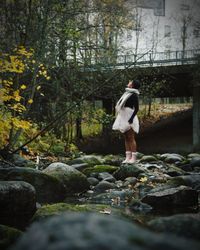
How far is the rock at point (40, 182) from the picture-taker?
22.8 feet

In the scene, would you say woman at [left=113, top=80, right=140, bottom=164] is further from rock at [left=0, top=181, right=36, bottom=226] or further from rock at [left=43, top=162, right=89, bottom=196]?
rock at [left=0, top=181, right=36, bottom=226]

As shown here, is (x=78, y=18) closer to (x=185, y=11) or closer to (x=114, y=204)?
(x=114, y=204)

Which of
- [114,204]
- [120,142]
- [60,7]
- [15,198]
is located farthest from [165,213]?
[120,142]

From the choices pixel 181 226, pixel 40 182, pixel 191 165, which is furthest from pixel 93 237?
pixel 191 165

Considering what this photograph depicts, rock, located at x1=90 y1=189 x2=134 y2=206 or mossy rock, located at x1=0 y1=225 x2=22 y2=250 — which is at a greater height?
mossy rock, located at x1=0 y1=225 x2=22 y2=250

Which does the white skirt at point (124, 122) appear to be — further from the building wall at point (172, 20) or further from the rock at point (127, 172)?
the building wall at point (172, 20)

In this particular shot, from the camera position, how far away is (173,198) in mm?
6617

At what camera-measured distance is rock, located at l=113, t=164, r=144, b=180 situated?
9.54 m

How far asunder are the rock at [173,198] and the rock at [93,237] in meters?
5.30

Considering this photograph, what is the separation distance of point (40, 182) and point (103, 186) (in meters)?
1.81

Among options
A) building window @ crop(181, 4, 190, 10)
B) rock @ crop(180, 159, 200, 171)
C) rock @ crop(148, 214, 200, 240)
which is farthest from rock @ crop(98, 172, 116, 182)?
building window @ crop(181, 4, 190, 10)

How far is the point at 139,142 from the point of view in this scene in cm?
2709

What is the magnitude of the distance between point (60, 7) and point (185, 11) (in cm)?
3350

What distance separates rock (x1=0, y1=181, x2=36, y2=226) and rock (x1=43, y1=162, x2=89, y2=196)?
2.36 meters
